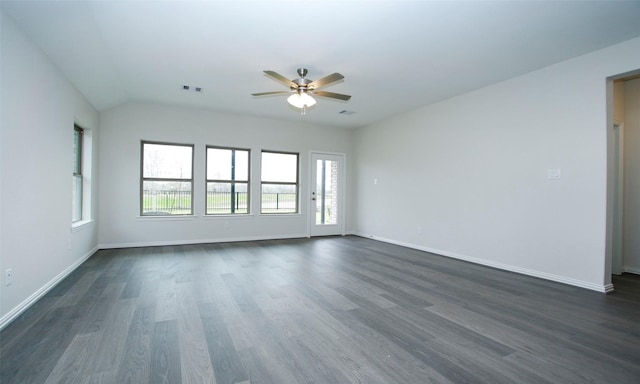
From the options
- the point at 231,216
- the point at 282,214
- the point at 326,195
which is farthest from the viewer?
the point at 326,195

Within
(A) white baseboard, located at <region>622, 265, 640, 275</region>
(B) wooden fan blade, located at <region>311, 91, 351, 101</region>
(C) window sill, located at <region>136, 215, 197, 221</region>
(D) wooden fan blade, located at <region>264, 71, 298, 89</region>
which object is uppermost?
(D) wooden fan blade, located at <region>264, 71, 298, 89</region>

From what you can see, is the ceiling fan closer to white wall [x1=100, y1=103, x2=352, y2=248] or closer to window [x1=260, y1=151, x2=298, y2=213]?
white wall [x1=100, y1=103, x2=352, y2=248]

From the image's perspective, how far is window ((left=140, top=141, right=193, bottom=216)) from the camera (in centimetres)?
565

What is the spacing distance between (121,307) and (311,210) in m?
4.63

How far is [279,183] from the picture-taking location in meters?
6.77

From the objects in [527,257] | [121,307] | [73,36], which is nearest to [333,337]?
[121,307]

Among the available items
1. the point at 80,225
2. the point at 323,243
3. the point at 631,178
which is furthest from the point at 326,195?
the point at 631,178

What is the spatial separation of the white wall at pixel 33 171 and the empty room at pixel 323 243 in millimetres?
28

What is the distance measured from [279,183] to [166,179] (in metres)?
2.24

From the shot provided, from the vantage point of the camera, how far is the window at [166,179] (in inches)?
223

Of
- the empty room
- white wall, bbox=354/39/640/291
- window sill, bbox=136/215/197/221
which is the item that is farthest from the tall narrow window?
white wall, bbox=354/39/640/291

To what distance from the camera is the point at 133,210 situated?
5.45 m

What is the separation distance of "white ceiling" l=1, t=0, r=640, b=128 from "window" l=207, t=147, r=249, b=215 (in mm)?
1812

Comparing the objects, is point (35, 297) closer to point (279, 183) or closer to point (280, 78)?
point (280, 78)
